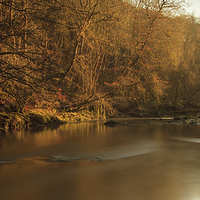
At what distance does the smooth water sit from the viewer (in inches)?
154

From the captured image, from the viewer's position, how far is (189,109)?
22.7 meters

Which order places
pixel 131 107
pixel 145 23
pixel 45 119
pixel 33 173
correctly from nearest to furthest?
pixel 33 173 < pixel 45 119 < pixel 145 23 < pixel 131 107

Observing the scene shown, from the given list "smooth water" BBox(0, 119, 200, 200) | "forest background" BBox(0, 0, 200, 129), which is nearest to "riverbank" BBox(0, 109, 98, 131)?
"forest background" BBox(0, 0, 200, 129)

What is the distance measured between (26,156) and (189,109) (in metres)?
18.6

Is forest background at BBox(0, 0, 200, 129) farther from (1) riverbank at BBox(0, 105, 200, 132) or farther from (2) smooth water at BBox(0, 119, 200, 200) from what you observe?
(2) smooth water at BBox(0, 119, 200, 200)

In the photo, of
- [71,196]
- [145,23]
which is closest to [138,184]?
[71,196]

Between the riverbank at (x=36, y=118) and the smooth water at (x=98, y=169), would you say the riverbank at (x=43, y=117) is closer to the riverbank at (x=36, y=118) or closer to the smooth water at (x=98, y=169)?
the riverbank at (x=36, y=118)

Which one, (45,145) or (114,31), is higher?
(114,31)

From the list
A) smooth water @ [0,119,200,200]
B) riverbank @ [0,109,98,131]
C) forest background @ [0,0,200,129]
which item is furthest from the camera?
forest background @ [0,0,200,129]

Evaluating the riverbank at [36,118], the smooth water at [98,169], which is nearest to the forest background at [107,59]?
the riverbank at [36,118]

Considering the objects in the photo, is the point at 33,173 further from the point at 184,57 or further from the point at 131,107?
the point at 184,57

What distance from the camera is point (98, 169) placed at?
5.32m

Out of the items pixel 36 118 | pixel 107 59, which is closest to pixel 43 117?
pixel 36 118

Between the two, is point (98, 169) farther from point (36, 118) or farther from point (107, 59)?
point (107, 59)
